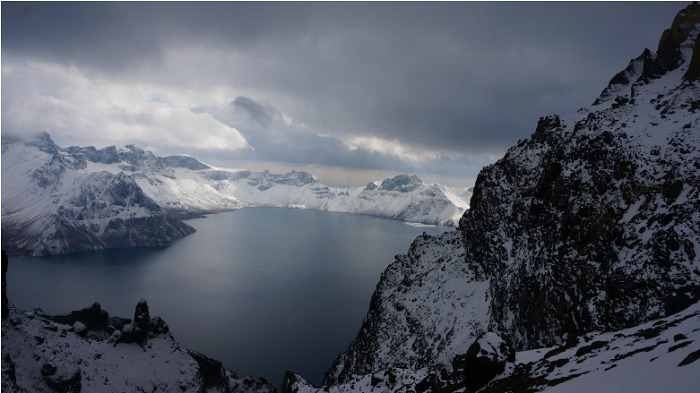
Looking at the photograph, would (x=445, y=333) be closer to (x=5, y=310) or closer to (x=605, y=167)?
(x=605, y=167)

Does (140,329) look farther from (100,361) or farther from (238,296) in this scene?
(238,296)

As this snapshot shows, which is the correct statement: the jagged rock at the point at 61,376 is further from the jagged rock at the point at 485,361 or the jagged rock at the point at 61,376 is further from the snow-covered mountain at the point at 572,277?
the jagged rock at the point at 485,361

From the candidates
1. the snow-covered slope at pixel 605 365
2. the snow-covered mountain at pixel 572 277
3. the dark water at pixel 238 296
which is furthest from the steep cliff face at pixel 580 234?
the dark water at pixel 238 296

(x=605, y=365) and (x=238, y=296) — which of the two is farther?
(x=238, y=296)

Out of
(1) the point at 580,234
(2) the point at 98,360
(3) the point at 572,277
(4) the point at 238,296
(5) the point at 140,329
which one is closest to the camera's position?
(3) the point at 572,277

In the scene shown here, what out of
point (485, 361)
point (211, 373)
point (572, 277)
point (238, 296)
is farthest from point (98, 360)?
point (238, 296)

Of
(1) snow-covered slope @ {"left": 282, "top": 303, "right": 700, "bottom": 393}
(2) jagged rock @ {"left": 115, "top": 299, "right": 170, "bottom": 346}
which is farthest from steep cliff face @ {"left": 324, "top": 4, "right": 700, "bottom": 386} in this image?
(2) jagged rock @ {"left": 115, "top": 299, "right": 170, "bottom": 346}
